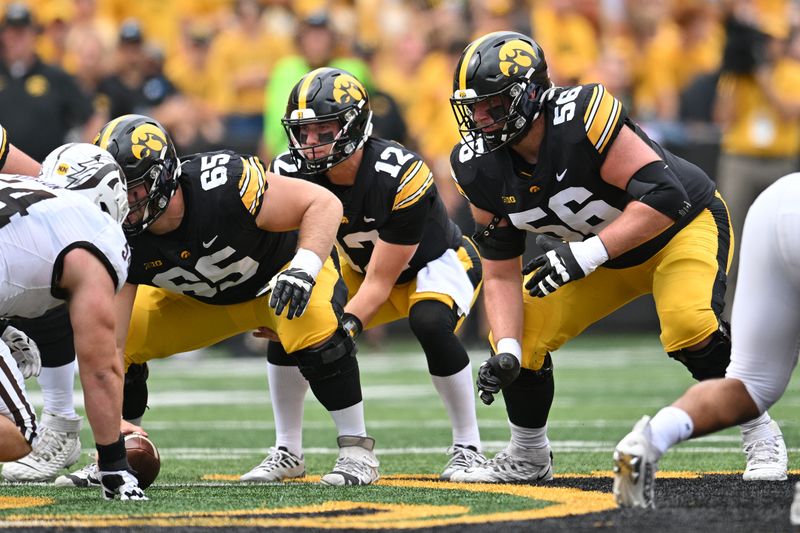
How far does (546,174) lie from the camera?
5.37m

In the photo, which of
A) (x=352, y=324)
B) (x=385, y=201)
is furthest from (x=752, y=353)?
(x=385, y=201)

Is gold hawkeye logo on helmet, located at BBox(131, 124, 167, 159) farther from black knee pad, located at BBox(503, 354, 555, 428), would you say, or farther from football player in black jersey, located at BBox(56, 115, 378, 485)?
black knee pad, located at BBox(503, 354, 555, 428)

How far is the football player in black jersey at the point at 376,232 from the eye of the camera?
591 cm

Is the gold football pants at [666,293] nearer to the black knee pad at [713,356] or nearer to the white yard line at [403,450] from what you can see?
the black knee pad at [713,356]

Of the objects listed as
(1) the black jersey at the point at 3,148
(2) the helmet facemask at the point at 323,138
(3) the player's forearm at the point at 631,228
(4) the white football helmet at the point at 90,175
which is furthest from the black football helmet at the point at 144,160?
(3) the player's forearm at the point at 631,228

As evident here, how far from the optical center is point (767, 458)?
17.5 ft

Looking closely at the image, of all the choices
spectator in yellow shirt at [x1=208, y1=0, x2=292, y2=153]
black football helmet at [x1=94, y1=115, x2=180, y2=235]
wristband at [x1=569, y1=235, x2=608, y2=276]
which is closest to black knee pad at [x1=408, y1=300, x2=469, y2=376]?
wristband at [x1=569, y1=235, x2=608, y2=276]

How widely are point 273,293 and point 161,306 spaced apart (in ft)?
3.12

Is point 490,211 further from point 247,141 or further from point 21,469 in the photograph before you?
point 247,141

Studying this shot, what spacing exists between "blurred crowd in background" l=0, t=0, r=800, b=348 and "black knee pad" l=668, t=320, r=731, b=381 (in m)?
5.58

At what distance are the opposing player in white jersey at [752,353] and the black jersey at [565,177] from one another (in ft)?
3.69

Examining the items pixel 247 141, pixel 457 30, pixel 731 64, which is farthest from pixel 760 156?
pixel 247 141

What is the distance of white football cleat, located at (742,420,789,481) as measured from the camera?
5.21 meters

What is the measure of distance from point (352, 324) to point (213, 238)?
0.72m
